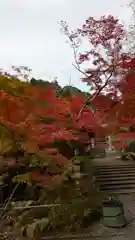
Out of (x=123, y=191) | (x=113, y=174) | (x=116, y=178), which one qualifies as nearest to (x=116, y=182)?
(x=116, y=178)

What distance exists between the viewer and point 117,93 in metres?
6.61

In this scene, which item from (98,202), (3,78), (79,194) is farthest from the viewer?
(98,202)

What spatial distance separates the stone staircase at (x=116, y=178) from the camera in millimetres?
10117

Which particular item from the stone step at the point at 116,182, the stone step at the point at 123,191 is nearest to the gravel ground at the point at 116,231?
the stone step at the point at 123,191

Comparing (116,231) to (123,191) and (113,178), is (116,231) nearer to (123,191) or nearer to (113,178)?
(123,191)

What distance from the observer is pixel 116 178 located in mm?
11125

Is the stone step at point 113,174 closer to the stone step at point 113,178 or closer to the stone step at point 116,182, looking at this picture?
the stone step at point 113,178

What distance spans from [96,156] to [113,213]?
11443mm

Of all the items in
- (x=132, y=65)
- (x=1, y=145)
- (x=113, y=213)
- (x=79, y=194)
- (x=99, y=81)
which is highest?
(x=132, y=65)

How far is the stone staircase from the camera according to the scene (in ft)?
33.2

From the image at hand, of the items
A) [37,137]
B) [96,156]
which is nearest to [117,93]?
[37,137]

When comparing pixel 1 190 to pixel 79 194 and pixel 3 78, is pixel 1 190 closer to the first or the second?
pixel 79 194

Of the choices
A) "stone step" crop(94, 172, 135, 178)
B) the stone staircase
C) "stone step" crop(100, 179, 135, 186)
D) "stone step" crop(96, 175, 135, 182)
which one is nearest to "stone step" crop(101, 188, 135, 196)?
the stone staircase

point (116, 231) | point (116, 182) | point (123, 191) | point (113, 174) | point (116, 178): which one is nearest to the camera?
point (116, 231)
